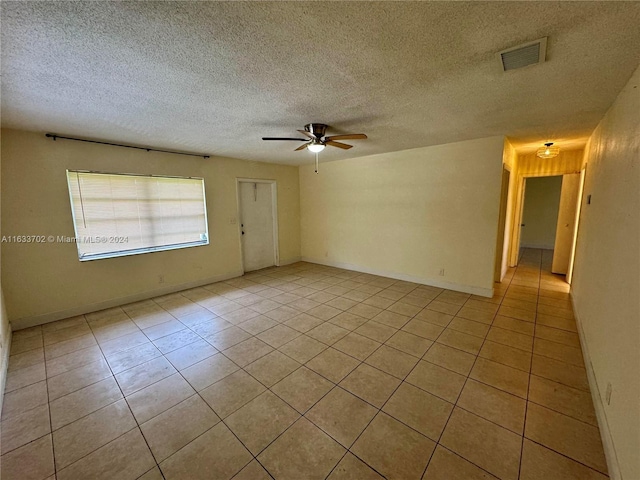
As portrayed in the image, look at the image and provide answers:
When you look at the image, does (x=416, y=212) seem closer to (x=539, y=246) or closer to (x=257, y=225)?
(x=257, y=225)

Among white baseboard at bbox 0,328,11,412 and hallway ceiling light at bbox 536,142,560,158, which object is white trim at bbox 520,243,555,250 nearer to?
hallway ceiling light at bbox 536,142,560,158

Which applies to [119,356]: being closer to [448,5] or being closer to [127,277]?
[127,277]

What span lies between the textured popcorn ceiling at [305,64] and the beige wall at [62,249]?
0.45 m

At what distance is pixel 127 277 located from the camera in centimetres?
392

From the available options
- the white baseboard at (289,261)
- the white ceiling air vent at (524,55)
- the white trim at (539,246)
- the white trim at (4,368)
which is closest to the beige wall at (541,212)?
the white trim at (539,246)

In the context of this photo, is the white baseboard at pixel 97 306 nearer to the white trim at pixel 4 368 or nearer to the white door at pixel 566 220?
the white trim at pixel 4 368

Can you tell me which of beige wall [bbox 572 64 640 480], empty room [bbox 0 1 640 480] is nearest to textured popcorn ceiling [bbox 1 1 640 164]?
empty room [bbox 0 1 640 480]

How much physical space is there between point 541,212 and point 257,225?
8.23m

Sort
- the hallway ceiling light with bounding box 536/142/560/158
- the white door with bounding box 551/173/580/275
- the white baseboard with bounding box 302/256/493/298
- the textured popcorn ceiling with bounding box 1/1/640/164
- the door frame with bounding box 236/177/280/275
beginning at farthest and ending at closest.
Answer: the door frame with bounding box 236/177/280/275 → the white door with bounding box 551/173/580/275 → the hallway ceiling light with bounding box 536/142/560/158 → the white baseboard with bounding box 302/256/493/298 → the textured popcorn ceiling with bounding box 1/1/640/164

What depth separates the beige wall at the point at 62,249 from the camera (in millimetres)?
3037

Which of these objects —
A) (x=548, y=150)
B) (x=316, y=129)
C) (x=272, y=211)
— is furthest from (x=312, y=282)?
(x=548, y=150)

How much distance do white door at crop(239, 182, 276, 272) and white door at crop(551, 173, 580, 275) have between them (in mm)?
5981

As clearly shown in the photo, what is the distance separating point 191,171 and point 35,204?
2.01 metres

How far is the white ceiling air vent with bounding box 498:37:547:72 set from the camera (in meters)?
1.48
